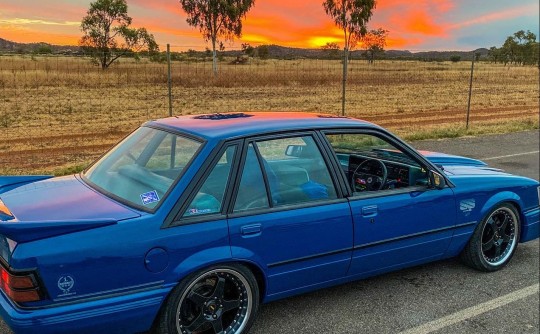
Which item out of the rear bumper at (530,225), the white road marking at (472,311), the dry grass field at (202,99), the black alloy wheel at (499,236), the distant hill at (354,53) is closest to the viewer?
the white road marking at (472,311)

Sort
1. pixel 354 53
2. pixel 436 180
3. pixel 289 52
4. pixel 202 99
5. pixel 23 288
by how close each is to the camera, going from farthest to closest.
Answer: pixel 202 99 < pixel 354 53 < pixel 289 52 < pixel 436 180 < pixel 23 288

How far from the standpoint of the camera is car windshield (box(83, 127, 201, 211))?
301cm

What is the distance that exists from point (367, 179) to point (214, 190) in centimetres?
157

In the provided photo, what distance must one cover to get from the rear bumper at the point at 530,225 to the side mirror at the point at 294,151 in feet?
7.57

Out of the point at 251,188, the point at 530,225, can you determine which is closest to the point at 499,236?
the point at 530,225

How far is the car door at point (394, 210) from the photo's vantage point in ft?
11.5

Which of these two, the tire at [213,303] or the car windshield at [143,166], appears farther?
the car windshield at [143,166]

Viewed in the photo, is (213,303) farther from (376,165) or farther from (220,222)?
(376,165)

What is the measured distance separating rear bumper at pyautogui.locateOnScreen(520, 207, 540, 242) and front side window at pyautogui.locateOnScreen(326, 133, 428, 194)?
4.28ft

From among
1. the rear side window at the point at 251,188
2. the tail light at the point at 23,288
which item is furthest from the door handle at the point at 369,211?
the tail light at the point at 23,288

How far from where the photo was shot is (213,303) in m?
2.96

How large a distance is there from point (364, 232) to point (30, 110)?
609 inches

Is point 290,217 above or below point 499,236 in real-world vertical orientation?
above

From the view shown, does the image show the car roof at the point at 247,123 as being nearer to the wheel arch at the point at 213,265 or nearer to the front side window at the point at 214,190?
the front side window at the point at 214,190
